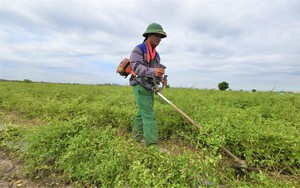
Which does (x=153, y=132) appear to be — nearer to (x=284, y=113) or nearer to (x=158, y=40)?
(x=158, y=40)

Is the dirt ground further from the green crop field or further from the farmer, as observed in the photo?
the farmer

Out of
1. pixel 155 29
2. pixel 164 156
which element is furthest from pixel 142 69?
pixel 164 156

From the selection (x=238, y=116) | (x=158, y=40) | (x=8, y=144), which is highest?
(x=158, y=40)

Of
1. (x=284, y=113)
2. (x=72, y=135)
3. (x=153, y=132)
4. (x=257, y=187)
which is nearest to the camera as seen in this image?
(x=257, y=187)

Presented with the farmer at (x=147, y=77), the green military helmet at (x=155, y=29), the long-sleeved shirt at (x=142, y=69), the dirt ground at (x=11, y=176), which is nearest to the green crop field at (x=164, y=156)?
the dirt ground at (x=11, y=176)

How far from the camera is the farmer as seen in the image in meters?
2.80

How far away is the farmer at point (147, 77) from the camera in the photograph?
280cm

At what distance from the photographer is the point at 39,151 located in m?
2.77

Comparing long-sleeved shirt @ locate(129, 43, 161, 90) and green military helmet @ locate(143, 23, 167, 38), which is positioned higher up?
green military helmet @ locate(143, 23, 167, 38)

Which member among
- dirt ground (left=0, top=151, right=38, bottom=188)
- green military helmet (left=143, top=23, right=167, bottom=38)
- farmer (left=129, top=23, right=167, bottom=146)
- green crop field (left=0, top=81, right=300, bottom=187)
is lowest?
dirt ground (left=0, top=151, right=38, bottom=188)

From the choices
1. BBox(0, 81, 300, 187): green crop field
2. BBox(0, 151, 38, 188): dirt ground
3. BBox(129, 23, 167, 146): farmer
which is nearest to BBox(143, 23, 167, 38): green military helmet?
BBox(129, 23, 167, 146): farmer

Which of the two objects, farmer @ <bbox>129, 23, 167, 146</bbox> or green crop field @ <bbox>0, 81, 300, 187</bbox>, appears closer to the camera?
green crop field @ <bbox>0, 81, 300, 187</bbox>

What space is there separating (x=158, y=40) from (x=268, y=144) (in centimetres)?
221

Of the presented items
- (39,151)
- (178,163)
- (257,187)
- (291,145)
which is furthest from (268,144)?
(39,151)
